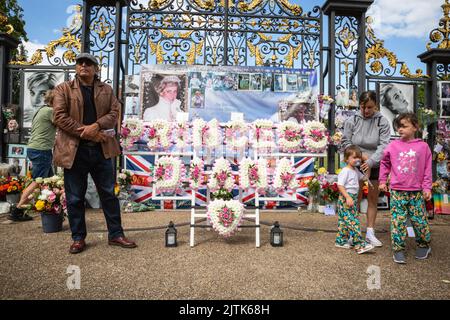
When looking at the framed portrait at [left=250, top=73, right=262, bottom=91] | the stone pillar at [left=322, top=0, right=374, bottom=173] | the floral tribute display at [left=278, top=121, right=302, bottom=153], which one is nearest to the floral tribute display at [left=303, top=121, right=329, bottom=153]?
the floral tribute display at [left=278, top=121, right=302, bottom=153]

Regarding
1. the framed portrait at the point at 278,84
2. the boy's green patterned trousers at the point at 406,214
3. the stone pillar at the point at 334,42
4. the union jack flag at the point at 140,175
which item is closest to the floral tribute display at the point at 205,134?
the boy's green patterned trousers at the point at 406,214

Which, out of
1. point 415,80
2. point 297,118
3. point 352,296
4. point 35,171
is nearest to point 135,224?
point 35,171

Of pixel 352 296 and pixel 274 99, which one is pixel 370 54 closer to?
pixel 274 99

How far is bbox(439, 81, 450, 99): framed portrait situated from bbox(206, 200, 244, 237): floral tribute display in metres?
6.25

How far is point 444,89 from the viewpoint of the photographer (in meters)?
7.37

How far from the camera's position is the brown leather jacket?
11.5ft

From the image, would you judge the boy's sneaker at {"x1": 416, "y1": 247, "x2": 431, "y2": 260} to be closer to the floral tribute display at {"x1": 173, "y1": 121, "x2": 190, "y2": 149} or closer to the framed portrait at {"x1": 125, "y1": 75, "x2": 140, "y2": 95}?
the floral tribute display at {"x1": 173, "y1": 121, "x2": 190, "y2": 149}

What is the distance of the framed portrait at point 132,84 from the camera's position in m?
7.30

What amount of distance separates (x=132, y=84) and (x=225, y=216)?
15.2ft

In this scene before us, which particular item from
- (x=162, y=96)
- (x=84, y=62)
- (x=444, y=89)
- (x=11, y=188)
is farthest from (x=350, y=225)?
(x=11, y=188)

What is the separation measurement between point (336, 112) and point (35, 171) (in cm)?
618

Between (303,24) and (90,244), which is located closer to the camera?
(90,244)

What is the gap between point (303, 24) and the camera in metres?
7.51

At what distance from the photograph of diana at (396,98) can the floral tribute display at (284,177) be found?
4.18 meters
